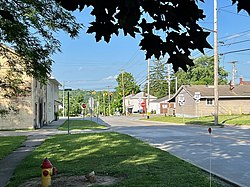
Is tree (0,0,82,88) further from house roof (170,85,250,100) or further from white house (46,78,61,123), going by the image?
house roof (170,85,250,100)

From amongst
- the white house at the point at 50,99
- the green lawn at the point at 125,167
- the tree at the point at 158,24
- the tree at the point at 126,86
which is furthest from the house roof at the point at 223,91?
the tree at the point at 126,86

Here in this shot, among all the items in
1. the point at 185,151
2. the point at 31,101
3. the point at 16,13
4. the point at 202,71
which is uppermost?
the point at 202,71

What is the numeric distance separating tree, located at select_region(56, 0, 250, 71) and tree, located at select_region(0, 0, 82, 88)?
6.72 metres

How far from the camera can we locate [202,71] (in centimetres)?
9438

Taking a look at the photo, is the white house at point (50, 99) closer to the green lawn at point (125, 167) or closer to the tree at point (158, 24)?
the green lawn at point (125, 167)

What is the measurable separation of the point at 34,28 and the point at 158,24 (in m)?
8.20

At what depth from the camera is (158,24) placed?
9.89ft

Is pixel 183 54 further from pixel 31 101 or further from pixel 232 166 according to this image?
pixel 31 101

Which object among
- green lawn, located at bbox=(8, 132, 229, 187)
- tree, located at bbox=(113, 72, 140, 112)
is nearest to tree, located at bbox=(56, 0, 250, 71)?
green lawn, located at bbox=(8, 132, 229, 187)

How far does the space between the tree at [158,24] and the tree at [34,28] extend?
6.72m

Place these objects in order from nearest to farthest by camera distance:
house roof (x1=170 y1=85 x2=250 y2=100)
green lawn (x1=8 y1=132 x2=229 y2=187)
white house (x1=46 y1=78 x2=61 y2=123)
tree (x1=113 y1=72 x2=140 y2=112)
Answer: green lawn (x1=8 y1=132 x2=229 y2=187)
white house (x1=46 y1=78 x2=61 y2=123)
house roof (x1=170 y1=85 x2=250 y2=100)
tree (x1=113 y1=72 x2=140 y2=112)

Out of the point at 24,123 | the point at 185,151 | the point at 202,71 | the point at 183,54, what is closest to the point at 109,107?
the point at 202,71

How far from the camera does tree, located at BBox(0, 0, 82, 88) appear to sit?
9.86 metres

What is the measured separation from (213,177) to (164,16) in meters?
6.71
